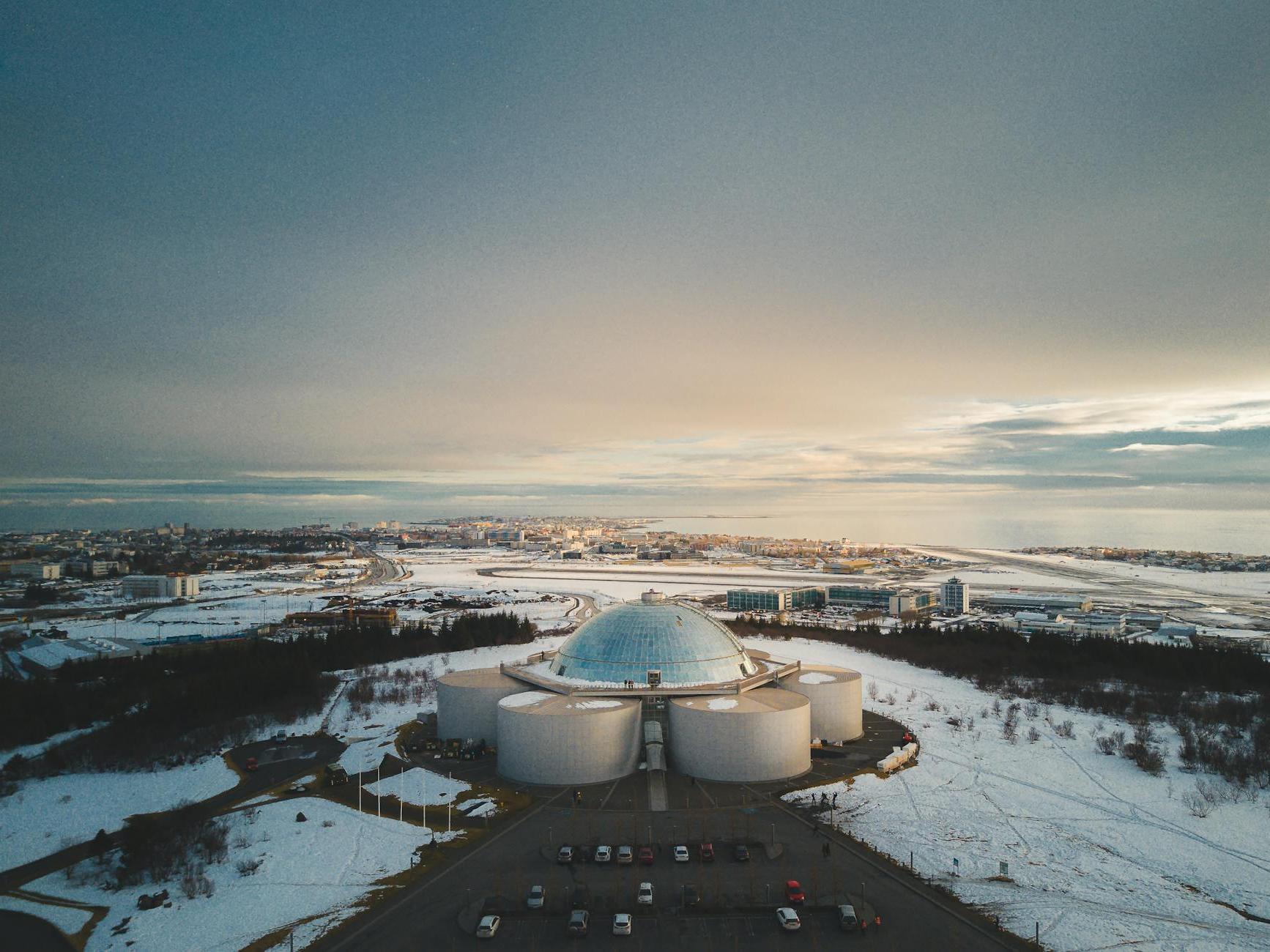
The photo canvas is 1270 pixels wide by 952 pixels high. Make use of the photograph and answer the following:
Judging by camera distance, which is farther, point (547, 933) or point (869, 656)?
point (869, 656)

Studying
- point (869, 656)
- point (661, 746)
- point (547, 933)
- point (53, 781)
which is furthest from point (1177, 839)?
point (53, 781)

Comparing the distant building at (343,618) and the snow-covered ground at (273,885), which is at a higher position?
the snow-covered ground at (273,885)

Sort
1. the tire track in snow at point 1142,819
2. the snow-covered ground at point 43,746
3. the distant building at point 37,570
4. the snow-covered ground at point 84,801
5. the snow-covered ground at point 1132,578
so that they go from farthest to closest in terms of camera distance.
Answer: the distant building at point 37,570, the snow-covered ground at point 1132,578, the snow-covered ground at point 43,746, the snow-covered ground at point 84,801, the tire track in snow at point 1142,819

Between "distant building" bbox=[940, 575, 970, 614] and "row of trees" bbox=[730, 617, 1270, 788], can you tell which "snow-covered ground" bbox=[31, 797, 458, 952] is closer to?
"row of trees" bbox=[730, 617, 1270, 788]

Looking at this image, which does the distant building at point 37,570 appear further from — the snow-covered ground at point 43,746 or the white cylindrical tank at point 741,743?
the white cylindrical tank at point 741,743

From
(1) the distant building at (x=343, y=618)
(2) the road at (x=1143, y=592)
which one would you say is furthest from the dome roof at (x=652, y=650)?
(2) the road at (x=1143, y=592)

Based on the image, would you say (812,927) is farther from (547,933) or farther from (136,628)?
(136,628)

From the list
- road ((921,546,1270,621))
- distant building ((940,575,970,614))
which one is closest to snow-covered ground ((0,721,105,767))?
distant building ((940,575,970,614))
